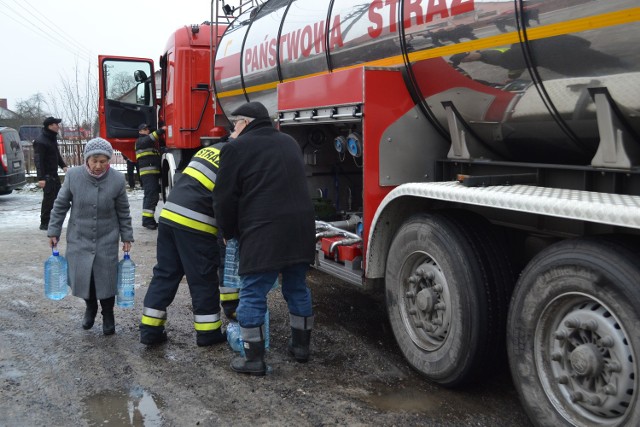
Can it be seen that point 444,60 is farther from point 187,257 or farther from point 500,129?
point 187,257

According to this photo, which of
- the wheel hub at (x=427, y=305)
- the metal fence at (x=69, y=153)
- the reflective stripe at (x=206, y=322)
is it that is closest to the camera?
the wheel hub at (x=427, y=305)

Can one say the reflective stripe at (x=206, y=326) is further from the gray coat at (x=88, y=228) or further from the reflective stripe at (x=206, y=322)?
the gray coat at (x=88, y=228)

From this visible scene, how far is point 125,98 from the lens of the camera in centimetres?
983

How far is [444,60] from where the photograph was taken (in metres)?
3.50

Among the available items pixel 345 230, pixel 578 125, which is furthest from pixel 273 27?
pixel 578 125

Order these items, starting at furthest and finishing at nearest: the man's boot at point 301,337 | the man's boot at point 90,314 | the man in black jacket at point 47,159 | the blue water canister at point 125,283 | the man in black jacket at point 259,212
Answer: the man in black jacket at point 47,159, the man's boot at point 90,314, the blue water canister at point 125,283, the man's boot at point 301,337, the man in black jacket at point 259,212

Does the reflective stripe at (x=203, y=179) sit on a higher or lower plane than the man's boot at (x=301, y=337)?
higher

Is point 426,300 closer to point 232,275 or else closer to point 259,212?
point 259,212

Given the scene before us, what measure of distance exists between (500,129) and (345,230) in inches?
69.5

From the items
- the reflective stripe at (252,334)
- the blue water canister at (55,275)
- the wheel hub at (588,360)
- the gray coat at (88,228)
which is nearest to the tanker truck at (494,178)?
the wheel hub at (588,360)

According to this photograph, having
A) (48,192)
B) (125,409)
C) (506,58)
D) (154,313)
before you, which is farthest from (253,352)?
(48,192)

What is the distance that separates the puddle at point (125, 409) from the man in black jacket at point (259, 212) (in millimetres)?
599

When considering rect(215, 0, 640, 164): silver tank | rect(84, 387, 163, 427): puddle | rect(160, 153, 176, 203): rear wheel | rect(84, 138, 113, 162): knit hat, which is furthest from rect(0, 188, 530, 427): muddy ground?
rect(160, 153, 176, 203): rear wheel

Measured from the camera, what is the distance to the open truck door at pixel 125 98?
31.4 ft
